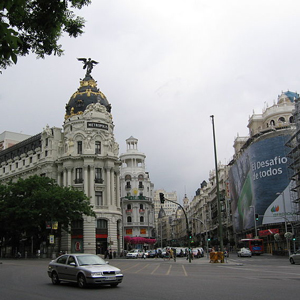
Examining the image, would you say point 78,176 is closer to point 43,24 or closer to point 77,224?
point 77,224

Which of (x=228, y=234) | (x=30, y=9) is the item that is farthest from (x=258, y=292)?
(x=228, y=234)

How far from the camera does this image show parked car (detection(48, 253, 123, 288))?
15773 millimetres

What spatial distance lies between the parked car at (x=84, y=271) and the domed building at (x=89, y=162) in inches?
2016

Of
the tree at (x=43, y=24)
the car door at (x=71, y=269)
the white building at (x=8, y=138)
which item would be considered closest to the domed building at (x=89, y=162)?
the white building at (x=8, y=138)

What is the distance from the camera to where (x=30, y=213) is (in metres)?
55.3

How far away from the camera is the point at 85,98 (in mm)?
76000

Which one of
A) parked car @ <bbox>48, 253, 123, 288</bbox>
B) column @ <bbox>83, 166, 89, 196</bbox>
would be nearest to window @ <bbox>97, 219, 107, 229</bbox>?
column @ <bbox>83, 166, 89, 196</bbox>

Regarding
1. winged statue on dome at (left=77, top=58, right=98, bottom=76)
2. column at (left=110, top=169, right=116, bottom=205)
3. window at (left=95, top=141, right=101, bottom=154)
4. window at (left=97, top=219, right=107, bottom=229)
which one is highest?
winged statue on dome at (left=77, top=58, right=98, bottom=76)

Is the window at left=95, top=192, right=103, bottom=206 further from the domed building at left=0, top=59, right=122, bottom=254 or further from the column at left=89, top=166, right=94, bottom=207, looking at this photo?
the column at left=89, top=166, right=94, bottom=207

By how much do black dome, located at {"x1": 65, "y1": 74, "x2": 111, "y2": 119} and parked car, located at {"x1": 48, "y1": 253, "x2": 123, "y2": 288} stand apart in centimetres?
5910

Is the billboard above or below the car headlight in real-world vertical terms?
above

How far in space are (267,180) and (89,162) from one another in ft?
101

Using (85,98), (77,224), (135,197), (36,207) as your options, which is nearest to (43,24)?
(36,207)

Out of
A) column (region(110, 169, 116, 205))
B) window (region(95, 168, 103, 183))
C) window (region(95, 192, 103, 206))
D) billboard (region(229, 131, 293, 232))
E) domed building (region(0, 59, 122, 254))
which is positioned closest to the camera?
billboard (region(229, 131, 293, 232))
